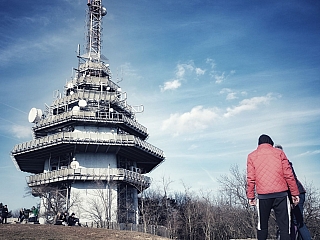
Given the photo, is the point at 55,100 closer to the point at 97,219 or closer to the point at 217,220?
the point at 97,219

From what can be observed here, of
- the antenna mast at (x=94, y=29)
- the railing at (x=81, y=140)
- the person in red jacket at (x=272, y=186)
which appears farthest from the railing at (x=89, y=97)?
the person in red jacket at (x=272, y=186)

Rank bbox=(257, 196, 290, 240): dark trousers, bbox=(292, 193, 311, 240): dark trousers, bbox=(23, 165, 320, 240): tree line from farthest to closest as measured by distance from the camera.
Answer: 1. bbox=(23, 165, 320, 240): tree line
2. bbox=(292, 193, 311, 240): dark trousers
3. bbox=(257, 196, 290, 240): dark trousers

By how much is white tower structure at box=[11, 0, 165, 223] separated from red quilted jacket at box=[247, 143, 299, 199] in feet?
94.9

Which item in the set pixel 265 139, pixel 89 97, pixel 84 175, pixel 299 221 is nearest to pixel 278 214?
pixel 299 221

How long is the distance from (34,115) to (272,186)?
3713 cm

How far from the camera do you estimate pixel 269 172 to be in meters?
6.64

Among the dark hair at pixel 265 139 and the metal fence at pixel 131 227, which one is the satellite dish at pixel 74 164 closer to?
the metal fence at pixel 131 227

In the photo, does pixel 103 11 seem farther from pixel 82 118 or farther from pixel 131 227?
pixel 131 227

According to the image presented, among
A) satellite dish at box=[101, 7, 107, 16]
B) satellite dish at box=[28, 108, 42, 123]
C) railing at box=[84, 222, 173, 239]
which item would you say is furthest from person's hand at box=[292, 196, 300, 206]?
satellite dish at box=[101, 7, 107, 16]

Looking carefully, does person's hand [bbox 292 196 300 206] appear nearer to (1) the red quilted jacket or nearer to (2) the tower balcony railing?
(1) the red quilted jacket

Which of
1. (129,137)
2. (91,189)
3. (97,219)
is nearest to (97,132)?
(129,137)

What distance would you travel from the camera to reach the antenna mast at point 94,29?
47781 millimetres

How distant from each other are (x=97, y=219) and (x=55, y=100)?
1561cm

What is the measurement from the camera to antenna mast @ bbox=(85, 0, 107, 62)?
47.8m
